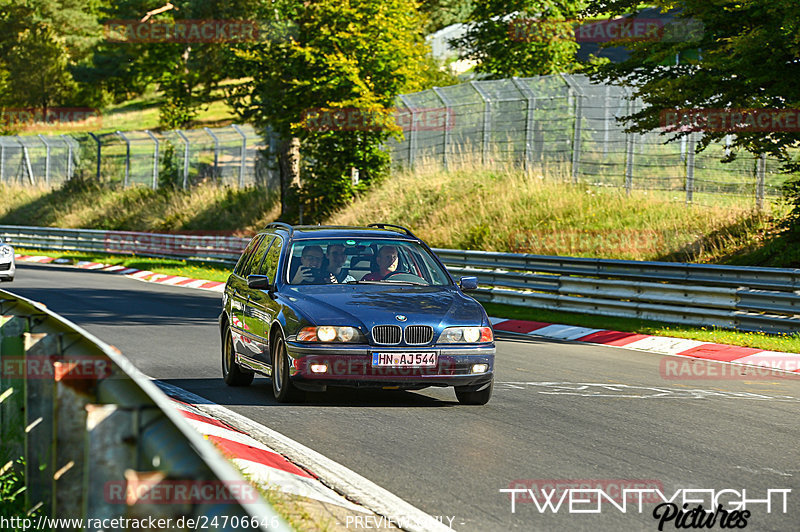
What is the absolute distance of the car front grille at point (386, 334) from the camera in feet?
29.8

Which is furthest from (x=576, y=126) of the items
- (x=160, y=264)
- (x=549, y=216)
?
(x=160, y=264)

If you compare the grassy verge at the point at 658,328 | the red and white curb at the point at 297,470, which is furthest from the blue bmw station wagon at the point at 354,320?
the grassy verge at the point at 658,328

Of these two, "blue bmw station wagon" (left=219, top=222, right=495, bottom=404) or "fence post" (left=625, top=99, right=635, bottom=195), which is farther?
"fence post" (left=625, top=99, right=635, bottom=195)

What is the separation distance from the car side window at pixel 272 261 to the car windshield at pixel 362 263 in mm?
195

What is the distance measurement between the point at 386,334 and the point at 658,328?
915 cm

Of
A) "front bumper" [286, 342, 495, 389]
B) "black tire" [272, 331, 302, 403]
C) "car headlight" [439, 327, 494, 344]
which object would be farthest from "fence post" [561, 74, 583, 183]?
"front bumper" [286, 342, 495, 389]

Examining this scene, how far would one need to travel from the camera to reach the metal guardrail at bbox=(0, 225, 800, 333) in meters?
15.8

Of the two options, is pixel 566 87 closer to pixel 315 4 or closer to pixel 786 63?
pixel 315 4

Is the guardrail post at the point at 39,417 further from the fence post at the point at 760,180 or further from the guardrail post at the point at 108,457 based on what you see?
the fence post at the point at 760,180

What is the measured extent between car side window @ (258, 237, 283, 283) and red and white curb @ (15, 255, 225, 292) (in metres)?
13.8

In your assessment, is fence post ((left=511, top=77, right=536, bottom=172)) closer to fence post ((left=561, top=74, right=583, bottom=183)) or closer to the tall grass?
the tall grass

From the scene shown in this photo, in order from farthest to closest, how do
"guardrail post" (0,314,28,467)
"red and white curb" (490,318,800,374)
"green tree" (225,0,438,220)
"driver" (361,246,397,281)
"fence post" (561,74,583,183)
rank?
1. "green tree" (225,0,438,220)
2. "fence post" (561,74,583,183)
3. "red and white curb" (490,318,800,374)
4. "driver" (361,246,397,281)
5. "guardrail post" (0,314,28,467)

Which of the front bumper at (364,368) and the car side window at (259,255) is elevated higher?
Answer: the car side window at (259,255)

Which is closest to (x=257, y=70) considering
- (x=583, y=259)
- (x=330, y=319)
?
(x=583, y=259)
